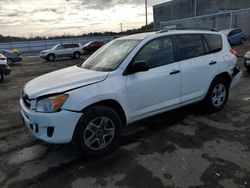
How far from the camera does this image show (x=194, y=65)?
4.54m

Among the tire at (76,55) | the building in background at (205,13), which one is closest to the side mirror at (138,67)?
the tire at (76,55)

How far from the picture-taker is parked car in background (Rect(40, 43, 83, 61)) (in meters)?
22.5

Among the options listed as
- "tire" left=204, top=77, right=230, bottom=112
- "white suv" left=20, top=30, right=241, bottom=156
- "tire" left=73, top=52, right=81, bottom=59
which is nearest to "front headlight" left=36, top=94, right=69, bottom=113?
"white suv" left=20, top=30, right=241, bottom=156

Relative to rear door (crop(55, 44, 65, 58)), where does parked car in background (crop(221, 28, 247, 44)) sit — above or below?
above

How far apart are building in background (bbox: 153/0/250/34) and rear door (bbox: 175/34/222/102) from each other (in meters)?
20.0

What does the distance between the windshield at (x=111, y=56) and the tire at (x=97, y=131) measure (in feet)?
2.47

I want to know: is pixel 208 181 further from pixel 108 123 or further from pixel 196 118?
pixel 196 118

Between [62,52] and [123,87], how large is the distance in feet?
67.9

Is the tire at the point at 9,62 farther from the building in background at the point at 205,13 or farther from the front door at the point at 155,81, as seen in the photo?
the building in background at the point at 205,13

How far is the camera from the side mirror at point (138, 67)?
144 inches

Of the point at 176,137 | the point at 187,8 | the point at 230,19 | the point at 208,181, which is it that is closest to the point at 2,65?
the point at 176,137

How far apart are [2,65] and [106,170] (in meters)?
9.39

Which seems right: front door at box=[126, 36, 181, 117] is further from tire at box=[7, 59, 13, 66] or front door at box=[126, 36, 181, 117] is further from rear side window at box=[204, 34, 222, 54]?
tire at box=[7, 59, 13, 66]

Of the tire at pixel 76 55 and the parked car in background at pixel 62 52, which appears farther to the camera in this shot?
the tire at pixel 76 55
